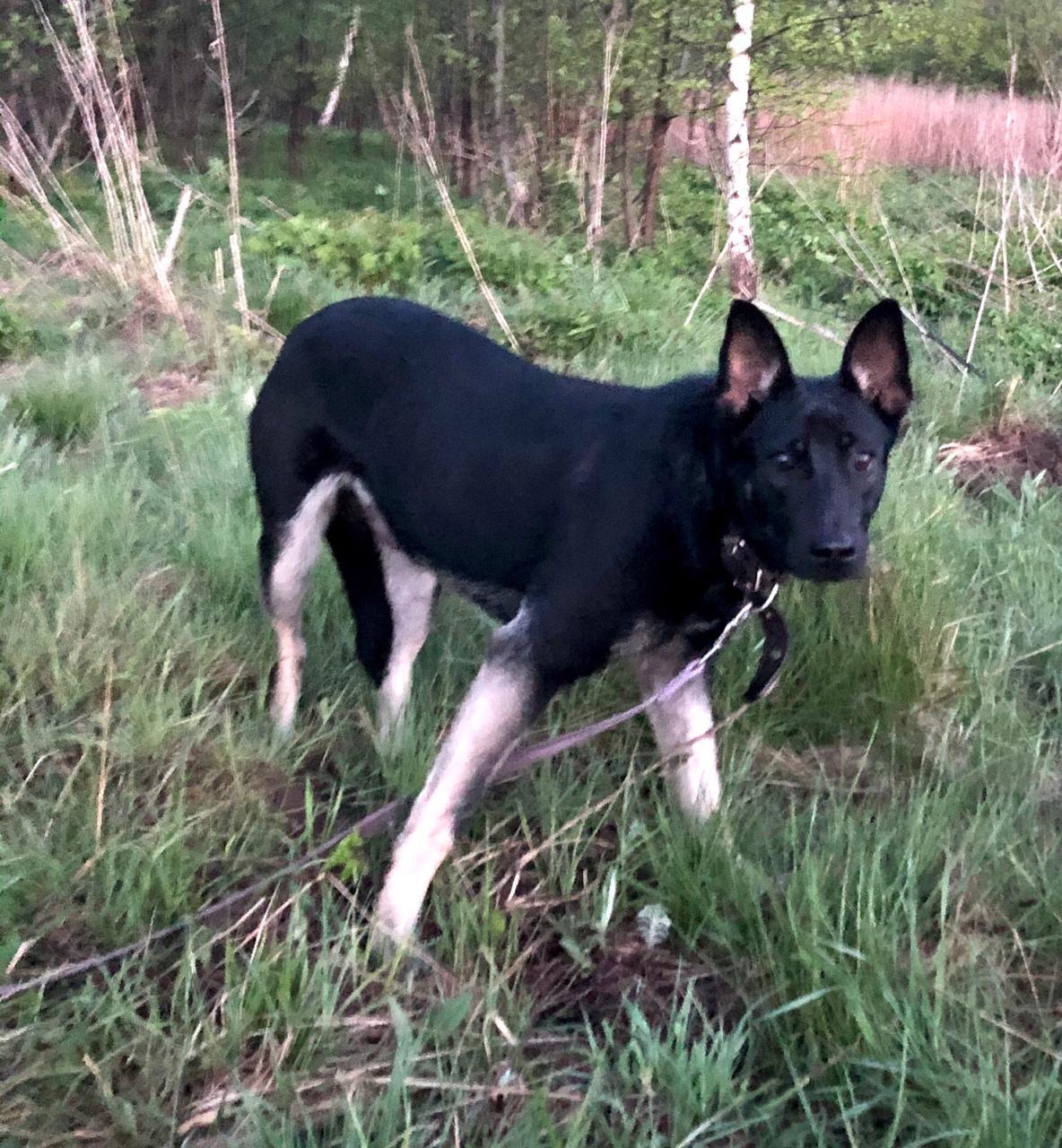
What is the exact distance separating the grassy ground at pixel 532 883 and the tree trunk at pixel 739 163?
13.0 ft

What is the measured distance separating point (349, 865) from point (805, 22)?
28.9 ft

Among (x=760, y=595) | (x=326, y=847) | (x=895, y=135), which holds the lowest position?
(x=895, y=135)

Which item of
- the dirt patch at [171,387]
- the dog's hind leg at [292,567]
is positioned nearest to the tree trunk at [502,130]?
the dirt patch at [171,387]

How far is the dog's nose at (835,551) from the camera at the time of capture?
6.39 feet

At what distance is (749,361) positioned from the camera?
2.11 meters

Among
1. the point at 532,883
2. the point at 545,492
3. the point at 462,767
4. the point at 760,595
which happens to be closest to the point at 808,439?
the point at 760,595

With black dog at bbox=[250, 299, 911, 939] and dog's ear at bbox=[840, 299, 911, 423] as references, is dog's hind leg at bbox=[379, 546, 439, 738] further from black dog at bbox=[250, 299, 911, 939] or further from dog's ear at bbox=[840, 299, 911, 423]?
dog's ear at bbox=[840, 299, 911, 423]

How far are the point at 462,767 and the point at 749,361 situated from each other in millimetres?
1021

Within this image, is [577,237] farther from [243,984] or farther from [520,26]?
[243,984]

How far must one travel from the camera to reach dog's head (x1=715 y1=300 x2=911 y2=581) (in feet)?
6.56

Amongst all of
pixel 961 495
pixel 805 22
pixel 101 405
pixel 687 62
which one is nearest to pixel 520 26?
pixel 687 62

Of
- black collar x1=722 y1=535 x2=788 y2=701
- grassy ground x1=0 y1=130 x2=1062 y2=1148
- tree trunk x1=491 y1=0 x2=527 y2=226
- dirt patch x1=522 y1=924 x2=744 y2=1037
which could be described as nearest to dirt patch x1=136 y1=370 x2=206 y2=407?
grassy ground x1=0 y1=130 x2=1062 y2=1148

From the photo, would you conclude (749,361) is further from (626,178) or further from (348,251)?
(626,178)

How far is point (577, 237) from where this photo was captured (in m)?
8.79
